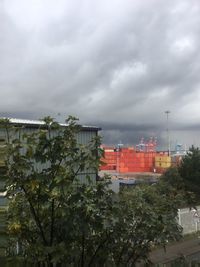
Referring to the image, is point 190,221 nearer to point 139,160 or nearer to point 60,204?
point 60,204

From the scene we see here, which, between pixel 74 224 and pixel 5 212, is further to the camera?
pixel 5 212

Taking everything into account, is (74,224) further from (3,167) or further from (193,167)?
(193,167)

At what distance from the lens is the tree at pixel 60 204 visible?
15.4 feet

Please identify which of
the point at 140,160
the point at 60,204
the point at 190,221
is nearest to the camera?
the point at 60,204

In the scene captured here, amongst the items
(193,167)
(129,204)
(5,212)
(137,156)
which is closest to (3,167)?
(5,212)

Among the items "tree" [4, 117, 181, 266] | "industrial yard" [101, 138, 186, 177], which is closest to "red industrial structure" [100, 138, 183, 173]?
"industrial yard" [101, 138, 186, 177]

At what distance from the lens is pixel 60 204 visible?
15.6 ft

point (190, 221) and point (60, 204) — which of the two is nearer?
point (60, 204)

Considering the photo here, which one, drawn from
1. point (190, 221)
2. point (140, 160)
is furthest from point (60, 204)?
point (140, 160)

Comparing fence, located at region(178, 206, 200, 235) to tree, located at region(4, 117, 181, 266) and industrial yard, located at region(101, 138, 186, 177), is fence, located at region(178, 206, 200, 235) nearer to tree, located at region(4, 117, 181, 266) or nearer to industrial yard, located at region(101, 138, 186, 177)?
tree, located at region(4, 117, 181, 266)

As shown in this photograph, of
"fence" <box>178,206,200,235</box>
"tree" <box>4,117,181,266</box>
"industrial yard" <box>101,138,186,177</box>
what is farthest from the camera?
"industrial yard" <box>101,138,186,177</box>

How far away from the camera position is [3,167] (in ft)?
16.0

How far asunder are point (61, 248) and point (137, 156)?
382ft

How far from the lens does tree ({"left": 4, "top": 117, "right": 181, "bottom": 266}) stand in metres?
4.69
